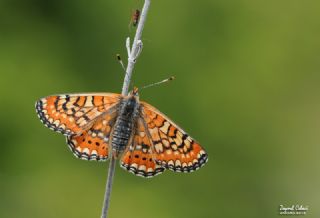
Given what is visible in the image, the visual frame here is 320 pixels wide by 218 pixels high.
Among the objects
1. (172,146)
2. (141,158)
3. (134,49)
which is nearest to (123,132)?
(141,158)

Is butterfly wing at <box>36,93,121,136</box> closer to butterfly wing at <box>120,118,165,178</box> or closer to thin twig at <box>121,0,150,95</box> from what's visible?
butterfly wing at <box>120,118,165,178</box>

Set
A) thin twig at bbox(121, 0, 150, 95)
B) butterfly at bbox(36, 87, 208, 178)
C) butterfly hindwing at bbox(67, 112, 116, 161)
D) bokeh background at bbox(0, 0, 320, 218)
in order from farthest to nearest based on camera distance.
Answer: bokeh background at bbox(0, 0, 320, 218), butterfly at bbox(36, 87, 208, 178), butterfly hindwing at bbox(67, 112, 116, 161), thin twig at bbox(121, 0, 150, 95)

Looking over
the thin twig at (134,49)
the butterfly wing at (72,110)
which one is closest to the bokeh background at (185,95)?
the butterfly wing at (72,110)

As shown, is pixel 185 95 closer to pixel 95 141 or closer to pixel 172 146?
pixel 172 146

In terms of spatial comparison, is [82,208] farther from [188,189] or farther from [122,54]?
[122,54]

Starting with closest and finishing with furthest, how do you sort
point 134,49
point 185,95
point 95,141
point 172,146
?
1. point 134,49
2. point 95,141
3. point 172,146
4. point 185,95

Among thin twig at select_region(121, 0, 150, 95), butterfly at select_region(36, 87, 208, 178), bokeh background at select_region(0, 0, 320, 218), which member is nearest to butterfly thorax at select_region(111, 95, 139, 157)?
butterfly at select_region(36, 87, 208, 178)

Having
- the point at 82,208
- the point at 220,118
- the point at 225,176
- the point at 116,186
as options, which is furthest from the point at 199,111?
the point at 82,208

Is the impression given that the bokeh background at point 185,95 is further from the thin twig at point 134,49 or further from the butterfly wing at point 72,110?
the thin twig at point 134,49
